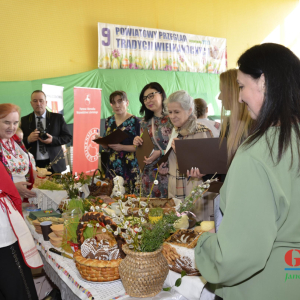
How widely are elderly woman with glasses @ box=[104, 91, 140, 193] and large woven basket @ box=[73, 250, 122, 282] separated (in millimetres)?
2202

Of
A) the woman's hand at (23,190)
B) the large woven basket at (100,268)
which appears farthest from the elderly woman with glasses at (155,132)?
the large woven basket at (100,268)

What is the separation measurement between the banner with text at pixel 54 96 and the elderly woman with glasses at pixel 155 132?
122 inches

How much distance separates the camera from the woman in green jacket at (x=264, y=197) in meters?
0.78

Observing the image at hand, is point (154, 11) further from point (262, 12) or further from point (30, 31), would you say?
point (262, 12)

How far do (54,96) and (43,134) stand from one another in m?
2.22

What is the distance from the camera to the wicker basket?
1196mm

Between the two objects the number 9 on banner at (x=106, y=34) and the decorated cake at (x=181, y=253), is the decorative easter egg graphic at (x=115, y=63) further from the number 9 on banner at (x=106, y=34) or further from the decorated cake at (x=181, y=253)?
the decorated cake at (x=181, y=253)

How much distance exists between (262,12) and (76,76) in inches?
263

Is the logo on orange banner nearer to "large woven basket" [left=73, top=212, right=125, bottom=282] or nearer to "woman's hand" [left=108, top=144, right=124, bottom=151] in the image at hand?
"woman's hand" [left=108, top=144, right=124, bottom=151]

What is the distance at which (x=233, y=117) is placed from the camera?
185 cm

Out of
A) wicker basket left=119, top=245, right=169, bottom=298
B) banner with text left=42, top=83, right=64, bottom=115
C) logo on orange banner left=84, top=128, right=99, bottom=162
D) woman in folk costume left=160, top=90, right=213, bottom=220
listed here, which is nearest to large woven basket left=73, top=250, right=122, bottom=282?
wicker basket left=119, top=245, right=169, bottom=298

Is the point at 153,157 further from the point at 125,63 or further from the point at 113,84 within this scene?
the point at 125,63

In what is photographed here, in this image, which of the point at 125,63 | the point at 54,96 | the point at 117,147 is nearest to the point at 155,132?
the point at 117,147

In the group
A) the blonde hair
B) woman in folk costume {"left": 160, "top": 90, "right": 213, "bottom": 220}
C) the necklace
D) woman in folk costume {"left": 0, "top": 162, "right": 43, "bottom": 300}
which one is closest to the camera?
the blonde hair
